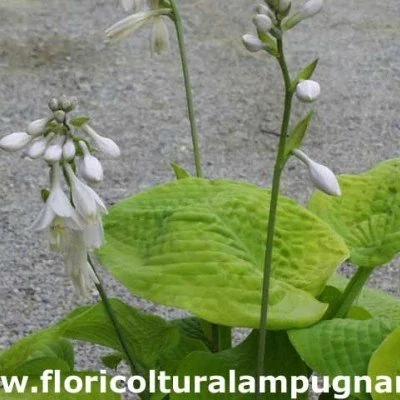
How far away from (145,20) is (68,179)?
29 centimetres

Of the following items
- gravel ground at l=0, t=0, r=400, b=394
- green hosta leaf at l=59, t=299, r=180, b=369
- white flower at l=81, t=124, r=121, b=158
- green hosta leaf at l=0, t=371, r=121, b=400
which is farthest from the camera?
gravel ground at l=0, t=0, r=400, b=394

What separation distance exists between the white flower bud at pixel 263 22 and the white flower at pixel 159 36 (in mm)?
368

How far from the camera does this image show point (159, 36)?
130 centimetres

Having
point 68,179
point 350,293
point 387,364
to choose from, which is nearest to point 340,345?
point 387,364

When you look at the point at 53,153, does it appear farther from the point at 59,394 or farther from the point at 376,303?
the point at 376,303

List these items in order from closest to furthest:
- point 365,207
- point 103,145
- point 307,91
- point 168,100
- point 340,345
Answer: point 307,91 → point 103,145 → point 340,345 → point 365,207 → point 168,100

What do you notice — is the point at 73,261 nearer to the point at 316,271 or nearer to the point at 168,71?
the point at 316,271

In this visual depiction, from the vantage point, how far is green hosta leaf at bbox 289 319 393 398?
1118 mm

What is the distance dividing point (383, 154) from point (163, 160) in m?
0.72

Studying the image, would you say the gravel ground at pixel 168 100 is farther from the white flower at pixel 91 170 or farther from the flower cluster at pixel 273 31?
the flower cluster at pixel 273 31

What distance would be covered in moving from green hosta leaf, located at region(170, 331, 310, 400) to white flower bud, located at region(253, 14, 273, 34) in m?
0.41

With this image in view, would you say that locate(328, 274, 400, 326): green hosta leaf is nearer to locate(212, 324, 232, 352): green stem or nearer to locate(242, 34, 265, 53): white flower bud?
locate(212, 324, 232, 352): green stem

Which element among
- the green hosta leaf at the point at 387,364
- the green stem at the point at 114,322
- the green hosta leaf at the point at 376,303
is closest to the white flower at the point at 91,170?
the green stem at the point at 114,322

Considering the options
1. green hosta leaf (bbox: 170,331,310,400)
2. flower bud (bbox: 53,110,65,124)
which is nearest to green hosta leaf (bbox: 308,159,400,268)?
green hosta leaf (bbox: 170,331,310,400)
